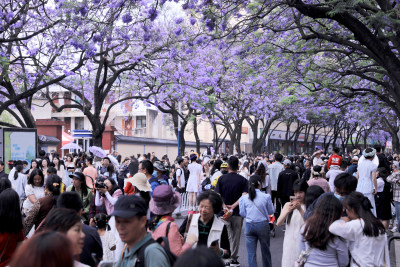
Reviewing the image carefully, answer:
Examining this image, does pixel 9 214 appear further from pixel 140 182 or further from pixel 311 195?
pixel 311 195

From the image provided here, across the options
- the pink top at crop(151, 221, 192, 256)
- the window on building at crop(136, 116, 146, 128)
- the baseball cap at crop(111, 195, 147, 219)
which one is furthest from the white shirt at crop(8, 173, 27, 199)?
the window on building at crop(136, 116, 146, 128)

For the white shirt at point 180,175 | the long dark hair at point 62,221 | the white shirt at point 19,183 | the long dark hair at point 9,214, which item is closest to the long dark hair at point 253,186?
the long dark hair at point 9,214

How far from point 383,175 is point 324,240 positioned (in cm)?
797

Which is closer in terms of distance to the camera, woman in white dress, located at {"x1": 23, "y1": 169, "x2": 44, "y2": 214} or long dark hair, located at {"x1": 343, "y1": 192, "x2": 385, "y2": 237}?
long dark hair, located at {"x1": 343, "y1": 192, "x2": 385, "y2": 237}

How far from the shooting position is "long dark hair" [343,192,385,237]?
4758 mm

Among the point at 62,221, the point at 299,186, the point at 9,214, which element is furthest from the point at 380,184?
the point at 62,221

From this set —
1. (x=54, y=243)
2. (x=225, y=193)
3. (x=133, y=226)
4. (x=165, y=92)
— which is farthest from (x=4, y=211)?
(x=165, y=92)

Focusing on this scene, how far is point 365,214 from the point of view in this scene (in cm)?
486

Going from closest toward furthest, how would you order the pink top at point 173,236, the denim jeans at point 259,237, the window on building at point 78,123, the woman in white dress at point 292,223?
the pink top at point 173,236 < the woman in white dress at point 292,223 < the denim jeans at point 259,237 < the window on building at point 78,123

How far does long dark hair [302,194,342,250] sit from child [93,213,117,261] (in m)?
2.26

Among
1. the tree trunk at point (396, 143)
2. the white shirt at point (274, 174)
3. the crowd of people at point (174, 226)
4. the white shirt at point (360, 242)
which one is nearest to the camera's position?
the crowd of people at point (174, 226)

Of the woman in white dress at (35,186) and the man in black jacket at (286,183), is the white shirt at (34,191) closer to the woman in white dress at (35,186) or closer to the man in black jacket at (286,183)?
the woman in white dress at (35,186)

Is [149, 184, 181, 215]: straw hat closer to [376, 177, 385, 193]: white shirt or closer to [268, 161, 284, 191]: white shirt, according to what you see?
[376, 177, 385, 193]: white shirt

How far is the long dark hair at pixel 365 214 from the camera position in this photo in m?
4.76
